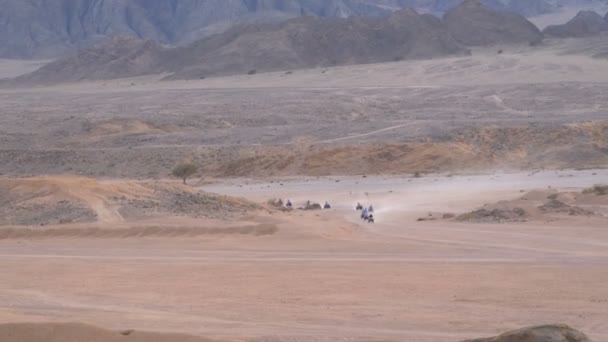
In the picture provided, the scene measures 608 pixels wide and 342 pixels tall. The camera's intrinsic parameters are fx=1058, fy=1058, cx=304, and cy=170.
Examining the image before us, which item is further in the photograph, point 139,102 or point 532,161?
point 139,102

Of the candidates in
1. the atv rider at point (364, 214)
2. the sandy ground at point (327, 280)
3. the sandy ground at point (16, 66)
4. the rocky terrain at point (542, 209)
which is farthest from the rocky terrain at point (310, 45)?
the sandy ground at point (327, 280)

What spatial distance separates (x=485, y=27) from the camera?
457 feet

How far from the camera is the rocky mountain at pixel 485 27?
136m

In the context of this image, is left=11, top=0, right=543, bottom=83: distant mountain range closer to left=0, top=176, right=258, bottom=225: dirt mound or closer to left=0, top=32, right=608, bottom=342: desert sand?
left=0, top=32, right=608, bottom=342: desert sand

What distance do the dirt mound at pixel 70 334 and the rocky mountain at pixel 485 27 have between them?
12426 centimetres

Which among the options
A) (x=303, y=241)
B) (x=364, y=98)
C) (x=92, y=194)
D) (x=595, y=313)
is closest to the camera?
(x=595, y=313)

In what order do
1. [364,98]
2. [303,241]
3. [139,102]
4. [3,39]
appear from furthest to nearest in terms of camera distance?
[3,39]
[139,102]
[364,98]
[303,241]

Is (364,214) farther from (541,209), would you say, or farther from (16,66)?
(16,66)

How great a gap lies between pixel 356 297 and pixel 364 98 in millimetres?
67327

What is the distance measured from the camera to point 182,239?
2502 cm

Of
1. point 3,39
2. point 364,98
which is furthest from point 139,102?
point 3,39

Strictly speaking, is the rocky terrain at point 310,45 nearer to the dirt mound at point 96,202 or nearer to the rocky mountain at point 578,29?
the rocky mountain at point 578,29

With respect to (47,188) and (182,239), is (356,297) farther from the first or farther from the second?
(47,188)

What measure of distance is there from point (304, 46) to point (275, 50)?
13.9ft
